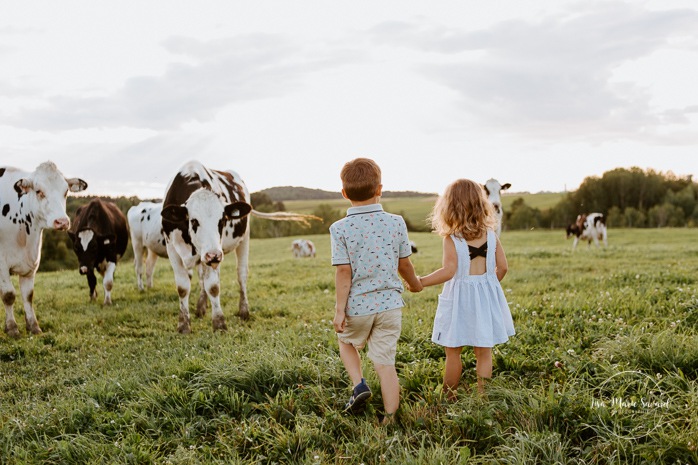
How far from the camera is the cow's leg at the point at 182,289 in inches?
310

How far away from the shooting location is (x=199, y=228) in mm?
7734

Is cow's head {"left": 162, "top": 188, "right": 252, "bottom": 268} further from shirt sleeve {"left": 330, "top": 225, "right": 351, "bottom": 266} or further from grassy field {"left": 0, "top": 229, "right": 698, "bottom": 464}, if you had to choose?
shirt sleeve {"left": 330, "top": 225, "right": 351, "bottom": 266}

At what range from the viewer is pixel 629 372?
13.7ft

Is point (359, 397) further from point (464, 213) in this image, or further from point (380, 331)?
point (464, 213)

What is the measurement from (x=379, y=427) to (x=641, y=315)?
4330 mm

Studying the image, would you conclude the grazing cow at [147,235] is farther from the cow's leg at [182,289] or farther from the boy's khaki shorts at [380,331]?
the boy's khaki shorts at [380,331]

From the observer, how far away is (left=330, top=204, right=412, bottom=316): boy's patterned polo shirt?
3.96 meters

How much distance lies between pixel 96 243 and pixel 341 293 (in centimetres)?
898

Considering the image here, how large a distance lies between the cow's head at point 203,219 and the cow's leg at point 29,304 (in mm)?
2535

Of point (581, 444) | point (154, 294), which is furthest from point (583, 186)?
point (581, 444)

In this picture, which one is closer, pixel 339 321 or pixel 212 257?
pixel 339 321

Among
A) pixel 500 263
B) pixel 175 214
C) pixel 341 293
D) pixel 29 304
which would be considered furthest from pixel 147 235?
pixel 500 263

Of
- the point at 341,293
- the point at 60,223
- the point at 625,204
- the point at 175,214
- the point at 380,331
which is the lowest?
the point at 380,331

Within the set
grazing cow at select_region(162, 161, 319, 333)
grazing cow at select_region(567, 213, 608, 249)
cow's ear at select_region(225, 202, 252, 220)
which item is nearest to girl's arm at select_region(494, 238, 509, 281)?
grazing cow at select_region(162, 161, 319, 333)
